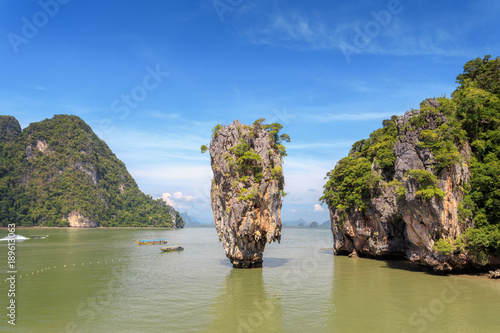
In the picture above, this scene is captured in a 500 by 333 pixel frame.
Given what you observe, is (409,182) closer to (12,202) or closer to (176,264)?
(176,264)

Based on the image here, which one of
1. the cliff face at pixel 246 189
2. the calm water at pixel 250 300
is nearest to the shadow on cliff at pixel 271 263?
the calm water at pixel 250 300

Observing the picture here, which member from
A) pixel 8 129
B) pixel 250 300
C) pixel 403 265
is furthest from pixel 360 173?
pixel 8 129

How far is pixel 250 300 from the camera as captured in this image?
836 inches

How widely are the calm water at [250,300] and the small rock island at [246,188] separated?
9.55 feet

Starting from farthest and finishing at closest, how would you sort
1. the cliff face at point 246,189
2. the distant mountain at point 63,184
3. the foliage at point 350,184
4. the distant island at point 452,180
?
the distant mountain at point 63,184 → the foliage at point 350,184 → the cliff face at point 246,189 → the distant island at point 452,180

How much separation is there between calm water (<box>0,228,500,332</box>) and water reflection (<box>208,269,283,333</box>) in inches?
2.2

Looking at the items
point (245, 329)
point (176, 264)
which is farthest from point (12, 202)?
point (245, 329)

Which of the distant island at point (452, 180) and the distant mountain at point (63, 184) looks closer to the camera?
the distant island at point (452, 180)

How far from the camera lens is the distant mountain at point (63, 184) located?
135 m

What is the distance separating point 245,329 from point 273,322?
5.70 ft

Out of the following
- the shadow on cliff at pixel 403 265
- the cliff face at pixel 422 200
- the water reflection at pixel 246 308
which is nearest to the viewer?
the water reflection at pixel 246 308

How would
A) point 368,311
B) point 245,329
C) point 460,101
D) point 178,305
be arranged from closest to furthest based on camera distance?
1. point 245,329
2. point 368,311
3. point 178,305
4. point 460,101

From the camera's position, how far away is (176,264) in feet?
121

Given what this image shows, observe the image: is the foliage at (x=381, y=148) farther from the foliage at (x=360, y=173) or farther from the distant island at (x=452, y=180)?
the distant island at (x=452, y=180)
